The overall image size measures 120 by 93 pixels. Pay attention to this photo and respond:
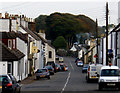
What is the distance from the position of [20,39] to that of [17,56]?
712 centimetres

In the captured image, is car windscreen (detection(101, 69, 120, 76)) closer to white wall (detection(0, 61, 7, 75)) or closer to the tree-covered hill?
white wall (detection(0, 61, 7, 75))

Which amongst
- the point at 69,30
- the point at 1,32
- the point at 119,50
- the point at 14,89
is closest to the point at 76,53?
the point at 69,30

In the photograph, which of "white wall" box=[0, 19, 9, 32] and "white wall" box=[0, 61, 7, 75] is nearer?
"white wall" box=[0, 61, 7, 75]

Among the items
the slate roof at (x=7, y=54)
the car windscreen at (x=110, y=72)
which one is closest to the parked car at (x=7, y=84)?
the car windscreen at (x=110, y=72)

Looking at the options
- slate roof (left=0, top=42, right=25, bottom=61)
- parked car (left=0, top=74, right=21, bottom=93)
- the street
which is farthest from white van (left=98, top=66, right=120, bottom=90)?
slate roof (left=0, top=42, right=25, bottom=61)


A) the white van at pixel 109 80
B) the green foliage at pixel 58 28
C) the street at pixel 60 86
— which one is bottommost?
the street at pixel 60 86

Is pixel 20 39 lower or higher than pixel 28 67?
higher

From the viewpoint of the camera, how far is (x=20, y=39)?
2023 inches

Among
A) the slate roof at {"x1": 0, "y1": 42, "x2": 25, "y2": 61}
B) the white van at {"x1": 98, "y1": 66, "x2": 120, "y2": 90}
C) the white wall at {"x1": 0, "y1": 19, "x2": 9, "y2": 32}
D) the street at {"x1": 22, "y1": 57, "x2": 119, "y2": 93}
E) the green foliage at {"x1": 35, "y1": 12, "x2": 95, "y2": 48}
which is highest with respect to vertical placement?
the green foliage at {"x1": 35, "y1": 12, "x2": 95, "y2": 48}

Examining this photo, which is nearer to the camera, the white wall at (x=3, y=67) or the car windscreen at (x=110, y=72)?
the car windscreen at (x=110, y=72)

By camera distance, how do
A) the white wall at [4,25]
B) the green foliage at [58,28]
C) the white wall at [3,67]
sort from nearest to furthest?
the white wall at [3,67] < the white wall at [4,25] < the green foliage at [58,28]

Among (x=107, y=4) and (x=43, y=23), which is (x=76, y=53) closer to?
(x=43, y=23)

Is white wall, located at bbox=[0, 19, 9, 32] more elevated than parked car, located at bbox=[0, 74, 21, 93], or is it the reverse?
white wall, located at bbox=[0, 19, 9, 32]

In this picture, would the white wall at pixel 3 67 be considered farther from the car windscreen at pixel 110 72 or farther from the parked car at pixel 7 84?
the parked car at pixel 7 84
